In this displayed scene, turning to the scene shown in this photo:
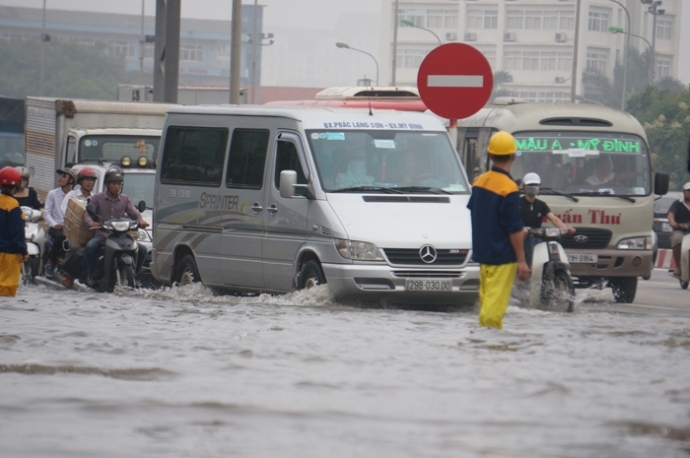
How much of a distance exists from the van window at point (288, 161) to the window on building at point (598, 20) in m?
123

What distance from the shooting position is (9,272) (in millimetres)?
13500

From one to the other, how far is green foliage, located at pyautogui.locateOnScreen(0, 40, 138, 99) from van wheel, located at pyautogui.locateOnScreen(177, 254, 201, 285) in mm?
97730

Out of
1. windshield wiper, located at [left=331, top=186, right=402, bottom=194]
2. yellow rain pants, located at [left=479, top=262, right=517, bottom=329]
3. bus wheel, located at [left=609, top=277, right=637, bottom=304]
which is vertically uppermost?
windshield wiper, located at [left=331, top=186, right=402, bottom=194]

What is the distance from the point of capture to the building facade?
438 ft

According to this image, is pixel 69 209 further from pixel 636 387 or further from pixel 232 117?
pixel 636 387

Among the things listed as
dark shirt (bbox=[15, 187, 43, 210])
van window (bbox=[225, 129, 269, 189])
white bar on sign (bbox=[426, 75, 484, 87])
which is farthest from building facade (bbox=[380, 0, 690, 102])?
white bar on sign (bbox=[426, 75, 484, 87])

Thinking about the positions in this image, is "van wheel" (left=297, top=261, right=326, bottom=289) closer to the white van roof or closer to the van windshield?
the van windshield

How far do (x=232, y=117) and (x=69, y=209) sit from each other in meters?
2.81

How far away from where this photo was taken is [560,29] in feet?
452

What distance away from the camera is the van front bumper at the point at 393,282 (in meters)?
12.5

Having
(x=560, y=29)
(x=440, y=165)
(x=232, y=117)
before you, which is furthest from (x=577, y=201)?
(x=560, y=29)

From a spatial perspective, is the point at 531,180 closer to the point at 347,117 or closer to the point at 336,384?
the point at 347,117

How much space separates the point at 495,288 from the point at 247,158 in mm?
4924

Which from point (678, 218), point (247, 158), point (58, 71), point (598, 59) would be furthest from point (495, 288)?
point (598, 59)
